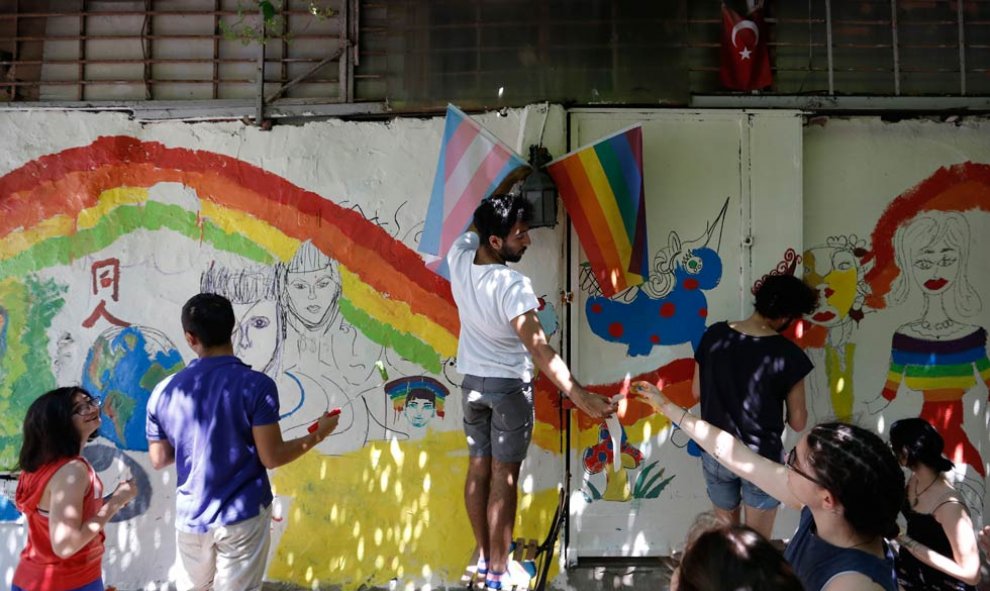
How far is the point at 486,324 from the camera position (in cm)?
315

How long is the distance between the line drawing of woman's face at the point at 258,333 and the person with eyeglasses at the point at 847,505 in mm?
3285

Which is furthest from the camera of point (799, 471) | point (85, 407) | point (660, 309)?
point (660, 309)

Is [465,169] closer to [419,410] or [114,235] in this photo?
[419,410]

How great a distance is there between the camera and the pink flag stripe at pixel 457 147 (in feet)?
13.1

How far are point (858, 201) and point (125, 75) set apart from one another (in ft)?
15.2

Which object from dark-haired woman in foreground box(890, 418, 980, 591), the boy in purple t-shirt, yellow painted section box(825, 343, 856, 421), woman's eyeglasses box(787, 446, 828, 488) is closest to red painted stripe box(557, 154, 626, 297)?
yellow painted section box(825, 343, 856, 421)

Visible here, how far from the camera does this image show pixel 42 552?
2.75m

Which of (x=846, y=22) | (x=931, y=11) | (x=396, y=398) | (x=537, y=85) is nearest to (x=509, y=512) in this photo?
(x=396, y=398)

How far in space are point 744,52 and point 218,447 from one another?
3689 millimetres

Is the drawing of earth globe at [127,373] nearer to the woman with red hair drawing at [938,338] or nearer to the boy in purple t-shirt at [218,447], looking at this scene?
the boy in purple t-shirt at [218,447]

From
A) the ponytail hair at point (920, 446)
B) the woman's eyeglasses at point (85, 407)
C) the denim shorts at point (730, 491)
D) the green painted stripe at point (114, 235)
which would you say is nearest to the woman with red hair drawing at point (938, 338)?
the denim shorts at point (730, 491)

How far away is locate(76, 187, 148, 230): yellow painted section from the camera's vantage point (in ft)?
15.0

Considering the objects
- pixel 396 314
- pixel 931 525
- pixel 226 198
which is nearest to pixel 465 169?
pixel 396 314

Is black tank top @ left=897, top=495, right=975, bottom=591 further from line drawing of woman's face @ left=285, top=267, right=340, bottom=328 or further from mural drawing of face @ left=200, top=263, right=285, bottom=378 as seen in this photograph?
mural drawing of face @ left=200, top=263, right=285, bottom=378
